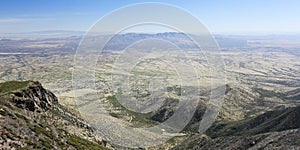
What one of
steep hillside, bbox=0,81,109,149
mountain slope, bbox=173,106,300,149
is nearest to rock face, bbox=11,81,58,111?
steep hillside, bbox=0,81,109,149

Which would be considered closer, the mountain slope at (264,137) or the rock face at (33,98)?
the mountain slope at (264,137)

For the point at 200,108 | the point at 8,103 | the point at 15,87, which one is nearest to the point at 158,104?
the point at 200,108

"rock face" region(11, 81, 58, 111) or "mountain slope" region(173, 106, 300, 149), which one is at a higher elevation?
"rock face" region(11, 81, 58, 111)

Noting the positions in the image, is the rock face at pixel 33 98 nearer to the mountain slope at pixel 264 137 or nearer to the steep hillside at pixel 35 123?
the steep hillside at pixel 35 123

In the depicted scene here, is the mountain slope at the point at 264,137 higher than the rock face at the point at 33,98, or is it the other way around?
the rock face at the point at 33,98

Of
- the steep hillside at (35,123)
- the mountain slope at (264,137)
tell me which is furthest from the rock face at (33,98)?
the mountain slope at (264,137)

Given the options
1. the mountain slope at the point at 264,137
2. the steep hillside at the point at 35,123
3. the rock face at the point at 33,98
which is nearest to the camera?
the steep hillside at the point at 35,123

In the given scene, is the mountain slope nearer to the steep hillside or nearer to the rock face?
the steep hillside

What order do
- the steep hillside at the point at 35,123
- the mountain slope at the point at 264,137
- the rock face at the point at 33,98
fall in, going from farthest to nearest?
the rock face at the point at 33,98
the mountain slope at the point at 264,137
the steep hillside at the point at 35,123
